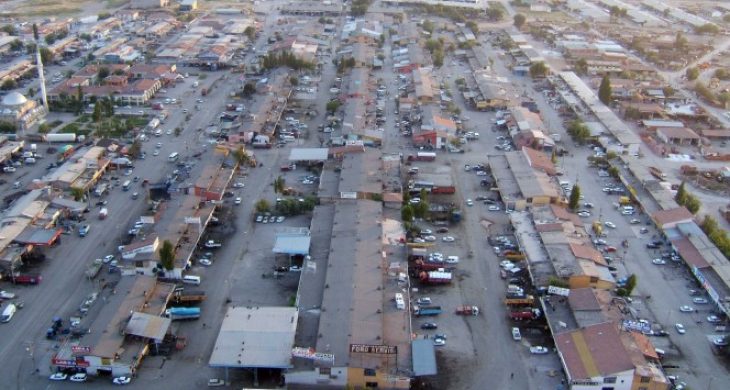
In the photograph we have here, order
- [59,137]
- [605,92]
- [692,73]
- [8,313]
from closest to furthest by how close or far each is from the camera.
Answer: [8,313]
[59,137]
[605,92]
[692,73]

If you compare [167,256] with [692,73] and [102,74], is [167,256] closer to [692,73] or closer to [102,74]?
[102,74]

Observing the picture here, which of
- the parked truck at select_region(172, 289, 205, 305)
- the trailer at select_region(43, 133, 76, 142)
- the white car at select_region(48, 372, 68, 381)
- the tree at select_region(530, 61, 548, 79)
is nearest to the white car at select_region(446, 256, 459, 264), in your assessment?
the parked truck at select_region(172, 289, 205, 305)

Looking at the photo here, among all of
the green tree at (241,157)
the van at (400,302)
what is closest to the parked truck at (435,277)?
Answer: the van at (400,302)

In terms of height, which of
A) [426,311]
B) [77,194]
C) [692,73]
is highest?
[692,73]

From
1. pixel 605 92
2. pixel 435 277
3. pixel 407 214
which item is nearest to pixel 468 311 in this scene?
pixel 435 277

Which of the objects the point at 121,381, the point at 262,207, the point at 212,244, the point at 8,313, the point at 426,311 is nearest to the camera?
the point at 121,381

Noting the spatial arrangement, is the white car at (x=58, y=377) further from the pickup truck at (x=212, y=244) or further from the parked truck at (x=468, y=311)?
the parked truck at (x=468, y=311)
